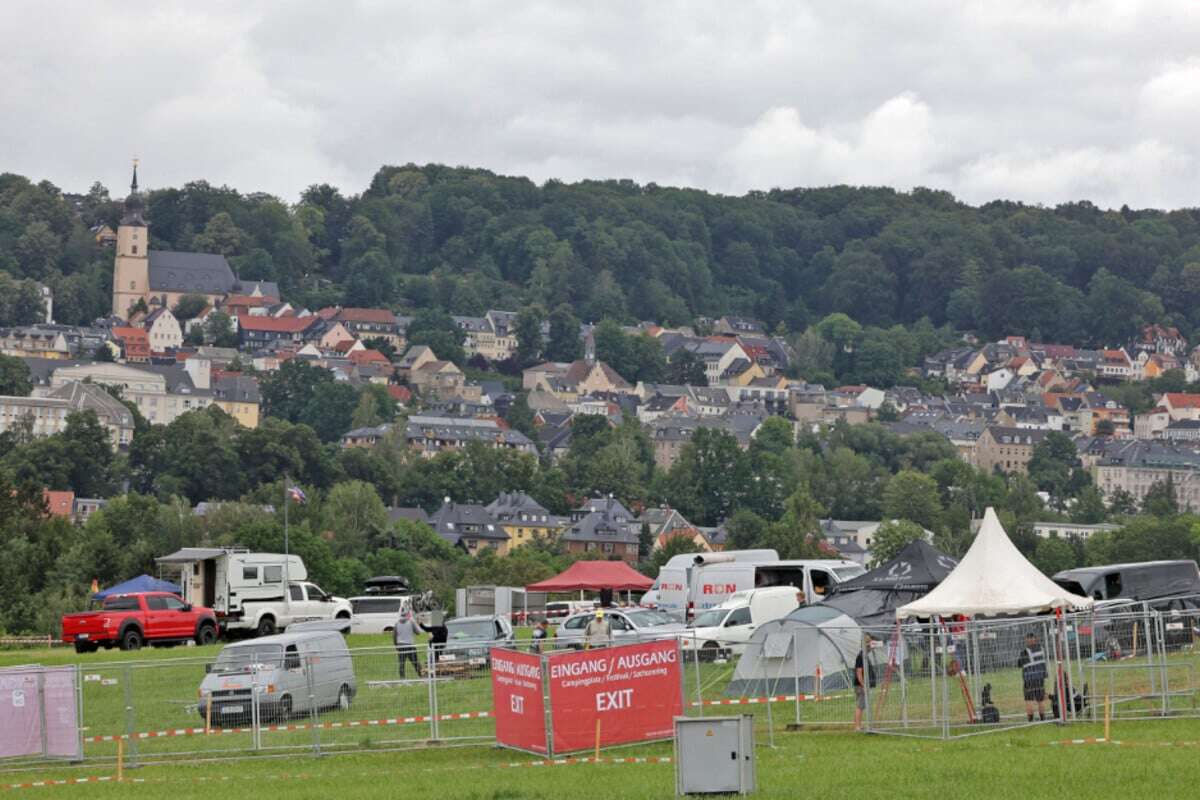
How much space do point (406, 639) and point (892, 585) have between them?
32.5ft

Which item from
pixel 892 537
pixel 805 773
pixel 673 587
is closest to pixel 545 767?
pixel 805 773

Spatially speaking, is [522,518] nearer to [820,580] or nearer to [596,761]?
[820,580]

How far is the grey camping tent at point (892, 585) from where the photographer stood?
128ft

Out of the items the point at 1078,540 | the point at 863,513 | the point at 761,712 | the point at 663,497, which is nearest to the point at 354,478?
the point at 663,497

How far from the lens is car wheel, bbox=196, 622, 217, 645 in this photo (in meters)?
44.6

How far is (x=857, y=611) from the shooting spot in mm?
39062

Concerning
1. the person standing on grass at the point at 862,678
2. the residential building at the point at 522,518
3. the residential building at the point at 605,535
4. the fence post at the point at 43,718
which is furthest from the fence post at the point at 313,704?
the residential building at the point at 522,518

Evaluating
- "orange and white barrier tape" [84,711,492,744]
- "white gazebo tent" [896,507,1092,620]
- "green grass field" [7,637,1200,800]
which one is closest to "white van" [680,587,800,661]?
"white gazebo tent" [896,507,1092,620]

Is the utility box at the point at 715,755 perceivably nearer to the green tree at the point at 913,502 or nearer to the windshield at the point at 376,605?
the windshield at the point at 376,605

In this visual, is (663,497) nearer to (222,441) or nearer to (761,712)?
(222,441)

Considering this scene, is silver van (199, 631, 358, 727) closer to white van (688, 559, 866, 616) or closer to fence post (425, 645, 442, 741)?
fence post (425, 645, 442, 741)

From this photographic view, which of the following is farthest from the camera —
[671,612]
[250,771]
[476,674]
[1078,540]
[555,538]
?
[555,538]

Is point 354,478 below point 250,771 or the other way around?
the other way around

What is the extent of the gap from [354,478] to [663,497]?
2586 centimetres
